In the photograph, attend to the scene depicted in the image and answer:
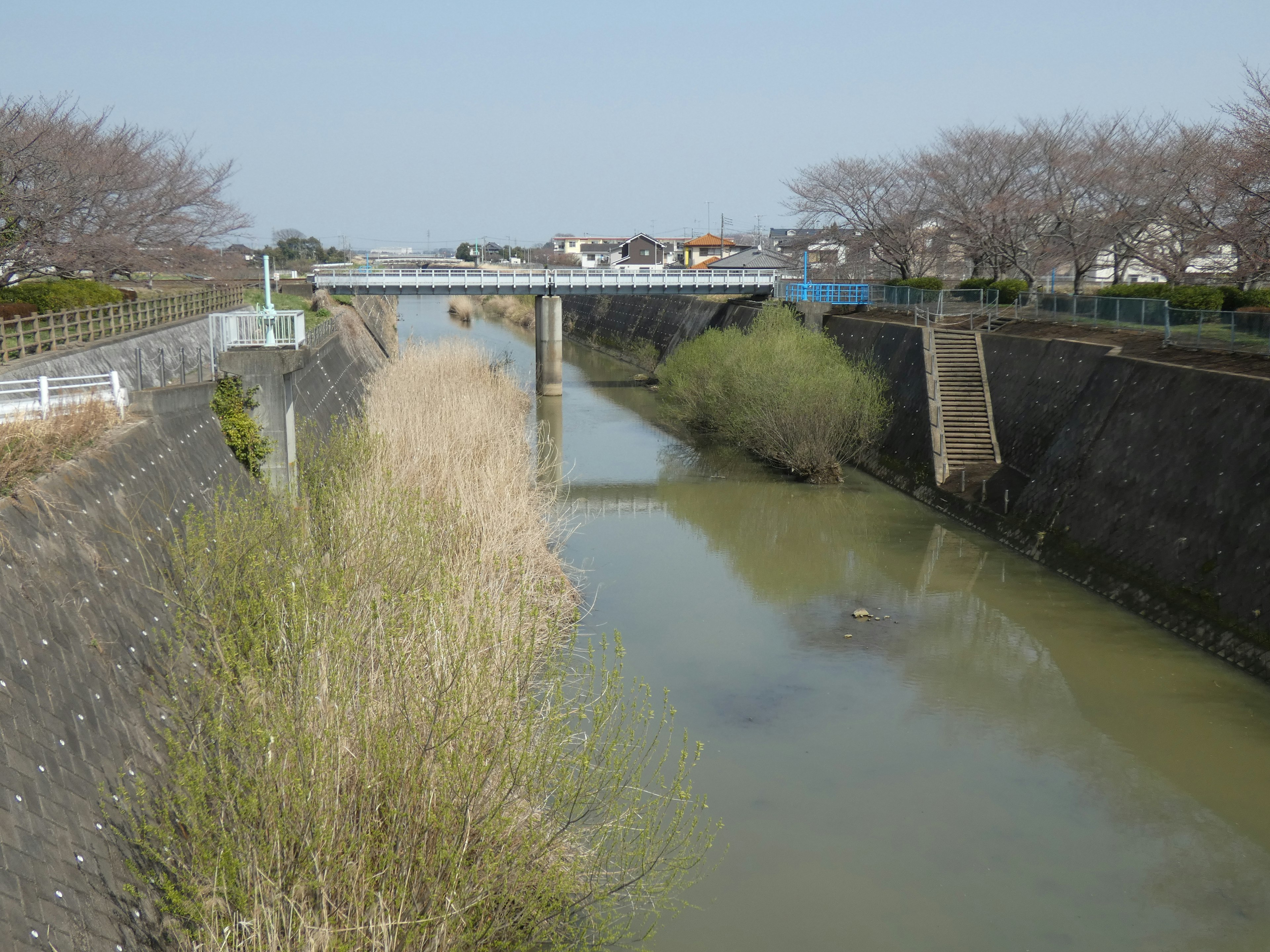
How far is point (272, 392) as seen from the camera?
71.9 feet

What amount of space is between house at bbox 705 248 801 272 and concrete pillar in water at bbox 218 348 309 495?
54066 mm

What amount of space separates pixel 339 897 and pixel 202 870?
1.00 meters

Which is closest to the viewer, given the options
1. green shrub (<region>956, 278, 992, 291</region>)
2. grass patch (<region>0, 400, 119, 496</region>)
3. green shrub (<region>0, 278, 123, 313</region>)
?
grass patch (<region>0, 400, 119, 496</region>)

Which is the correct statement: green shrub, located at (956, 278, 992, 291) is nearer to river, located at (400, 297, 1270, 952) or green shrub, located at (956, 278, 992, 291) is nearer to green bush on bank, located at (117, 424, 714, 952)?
river, located at (400, 297, 1270, 952)

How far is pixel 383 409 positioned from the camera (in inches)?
999

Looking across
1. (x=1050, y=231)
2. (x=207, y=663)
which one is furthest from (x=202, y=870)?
(x=1050, y=231)

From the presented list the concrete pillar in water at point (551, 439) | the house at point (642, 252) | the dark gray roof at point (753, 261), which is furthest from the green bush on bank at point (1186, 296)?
the house at point (642, 252)

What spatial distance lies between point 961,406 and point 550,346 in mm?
24587

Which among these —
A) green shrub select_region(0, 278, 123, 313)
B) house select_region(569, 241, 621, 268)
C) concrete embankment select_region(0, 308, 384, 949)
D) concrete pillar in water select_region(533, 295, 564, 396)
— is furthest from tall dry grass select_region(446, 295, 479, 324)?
Result: concrete embankment select_region(0, 308, 384, 949)

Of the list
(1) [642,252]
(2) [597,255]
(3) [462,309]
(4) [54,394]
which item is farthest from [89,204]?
(2) [597,255]

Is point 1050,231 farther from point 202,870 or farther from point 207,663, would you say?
point 202,870

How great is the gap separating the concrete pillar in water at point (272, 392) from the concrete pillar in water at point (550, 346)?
2818 centimetres

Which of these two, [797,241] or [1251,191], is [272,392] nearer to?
[1251,191]

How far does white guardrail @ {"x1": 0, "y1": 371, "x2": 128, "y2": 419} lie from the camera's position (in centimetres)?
1474
